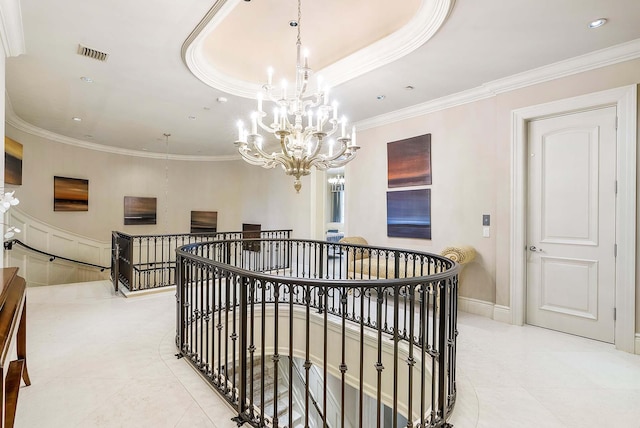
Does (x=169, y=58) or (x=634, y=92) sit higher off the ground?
(x=169, y=58)

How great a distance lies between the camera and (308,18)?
11.3 feet

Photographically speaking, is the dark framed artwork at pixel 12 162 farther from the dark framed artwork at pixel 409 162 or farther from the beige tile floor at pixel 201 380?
the dark framed artwork at pixel 409 162

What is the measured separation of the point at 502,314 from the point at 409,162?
99.5 inches

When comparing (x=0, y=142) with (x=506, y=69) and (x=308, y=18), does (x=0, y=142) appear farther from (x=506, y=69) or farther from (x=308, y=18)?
(x=506, y=69)

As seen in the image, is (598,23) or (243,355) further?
(598,23)

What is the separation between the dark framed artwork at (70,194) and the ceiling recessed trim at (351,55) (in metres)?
5.60

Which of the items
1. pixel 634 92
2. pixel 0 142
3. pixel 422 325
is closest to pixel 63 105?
pixel 0 142

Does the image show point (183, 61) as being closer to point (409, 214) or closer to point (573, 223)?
point (409, 214)

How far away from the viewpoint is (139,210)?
340 inches

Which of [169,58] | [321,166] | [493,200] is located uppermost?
[169,58]

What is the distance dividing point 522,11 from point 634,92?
1.59 meters

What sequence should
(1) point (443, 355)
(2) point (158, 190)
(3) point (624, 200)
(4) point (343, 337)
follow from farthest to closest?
(2) point (158, 190) → (3) point (624, 200) → (1) point (443, 355) → (4) point (343, 337)

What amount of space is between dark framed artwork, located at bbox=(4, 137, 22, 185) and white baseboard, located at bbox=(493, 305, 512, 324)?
7.88 metres

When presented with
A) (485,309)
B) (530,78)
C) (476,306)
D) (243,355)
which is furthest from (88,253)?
(530,78)
